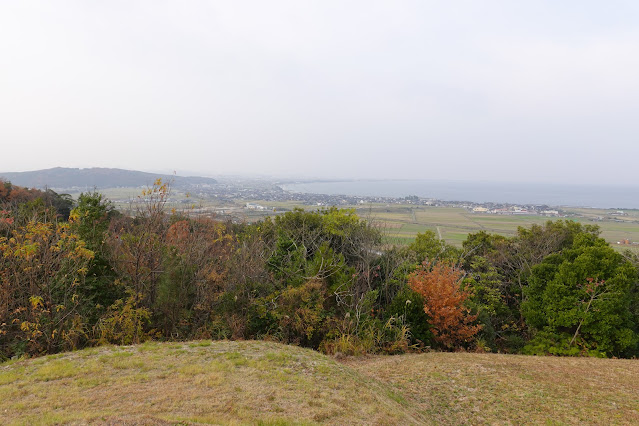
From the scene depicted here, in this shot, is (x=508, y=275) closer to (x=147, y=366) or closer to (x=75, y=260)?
(x=147, y=366)

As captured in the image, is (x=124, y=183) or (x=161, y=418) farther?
(x=124, y=183)

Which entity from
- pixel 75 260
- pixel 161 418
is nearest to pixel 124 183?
pixel 75 260

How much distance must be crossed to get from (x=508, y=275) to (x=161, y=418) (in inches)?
794

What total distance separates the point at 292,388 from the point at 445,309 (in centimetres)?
789

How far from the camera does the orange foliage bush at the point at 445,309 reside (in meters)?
12.3

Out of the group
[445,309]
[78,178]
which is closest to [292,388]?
[445,309]

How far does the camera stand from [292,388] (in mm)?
6312

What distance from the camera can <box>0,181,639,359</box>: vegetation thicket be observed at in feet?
30.3

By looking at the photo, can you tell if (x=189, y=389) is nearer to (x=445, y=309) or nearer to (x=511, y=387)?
(x=511, y=387)

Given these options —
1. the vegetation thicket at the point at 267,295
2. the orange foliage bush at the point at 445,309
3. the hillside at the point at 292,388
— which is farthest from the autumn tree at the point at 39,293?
the orange foliage bush at the point at 445,309

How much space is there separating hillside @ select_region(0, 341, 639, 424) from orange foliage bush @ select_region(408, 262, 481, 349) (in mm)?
2463

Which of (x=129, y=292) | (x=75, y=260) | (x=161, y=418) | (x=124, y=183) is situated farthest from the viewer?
(x=124, y=183)

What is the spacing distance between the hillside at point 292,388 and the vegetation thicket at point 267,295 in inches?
67.1

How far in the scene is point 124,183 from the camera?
262ft
